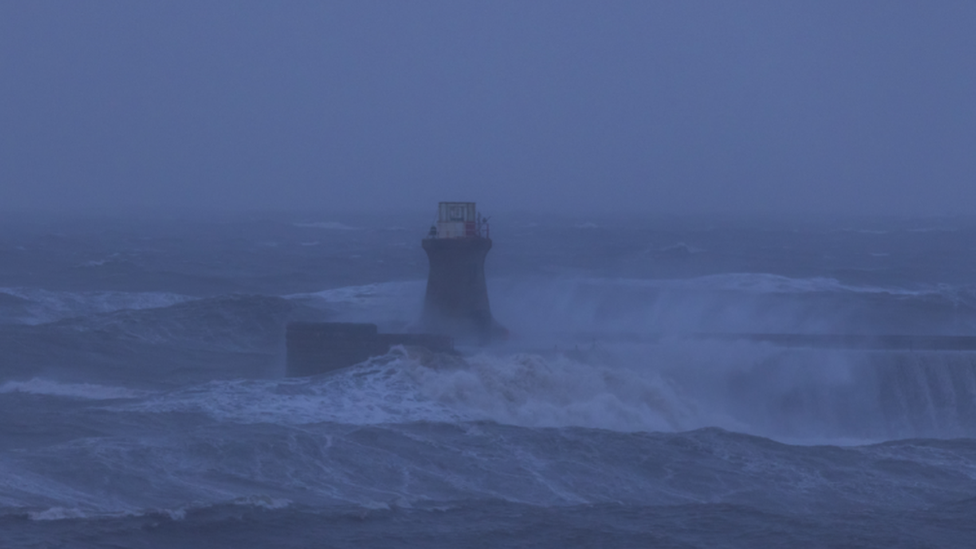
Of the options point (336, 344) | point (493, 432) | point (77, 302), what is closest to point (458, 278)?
point (336, 344)

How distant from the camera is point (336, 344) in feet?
46.0

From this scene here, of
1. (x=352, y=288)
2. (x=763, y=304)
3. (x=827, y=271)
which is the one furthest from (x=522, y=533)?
(x=827, y=271)

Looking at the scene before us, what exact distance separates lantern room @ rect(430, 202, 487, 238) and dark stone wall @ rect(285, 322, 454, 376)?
1.83 m

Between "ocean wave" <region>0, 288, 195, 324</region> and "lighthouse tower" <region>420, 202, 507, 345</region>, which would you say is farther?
"ocean wave" <region>0, 288, 195, 324</region>

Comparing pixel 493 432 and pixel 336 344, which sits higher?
pixel 336 344

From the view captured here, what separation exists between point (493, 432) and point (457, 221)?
15.5ft

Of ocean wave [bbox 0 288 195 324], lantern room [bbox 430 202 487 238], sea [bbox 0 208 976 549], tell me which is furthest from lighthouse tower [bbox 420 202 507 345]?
ocean wave [bbox 0 288 195 324]

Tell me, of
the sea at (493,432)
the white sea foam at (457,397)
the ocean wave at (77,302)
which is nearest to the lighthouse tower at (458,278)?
the sea at (493,432)

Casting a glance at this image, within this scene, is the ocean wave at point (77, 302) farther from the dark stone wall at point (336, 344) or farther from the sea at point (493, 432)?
the dark stone wall at point (336, 344)

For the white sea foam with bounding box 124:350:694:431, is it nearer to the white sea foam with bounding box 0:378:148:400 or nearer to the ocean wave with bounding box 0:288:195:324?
the white sea foam with bounding box 0:378:148:400

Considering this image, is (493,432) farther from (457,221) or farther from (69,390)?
(69,390)

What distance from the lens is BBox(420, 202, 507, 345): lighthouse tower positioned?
1476 cm

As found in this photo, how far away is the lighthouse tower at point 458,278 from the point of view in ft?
48.4

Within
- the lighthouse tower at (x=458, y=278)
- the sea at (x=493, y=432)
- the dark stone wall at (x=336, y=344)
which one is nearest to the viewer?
the sea at (x=493, y=432)
